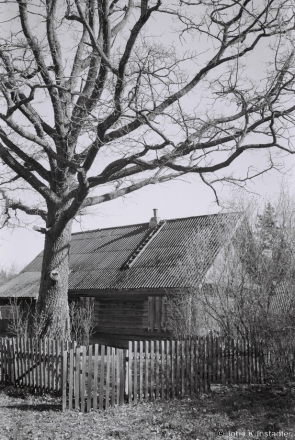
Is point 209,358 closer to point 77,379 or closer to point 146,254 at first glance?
point 77,379

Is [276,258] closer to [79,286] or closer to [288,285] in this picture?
[288,285]

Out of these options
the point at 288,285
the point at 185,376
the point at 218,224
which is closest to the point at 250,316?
the point at 288,285

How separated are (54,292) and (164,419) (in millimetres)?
6258

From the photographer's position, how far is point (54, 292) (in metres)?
14.3

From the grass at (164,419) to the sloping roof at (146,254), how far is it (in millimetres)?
7668

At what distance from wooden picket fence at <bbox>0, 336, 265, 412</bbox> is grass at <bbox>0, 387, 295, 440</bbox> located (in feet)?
1.29

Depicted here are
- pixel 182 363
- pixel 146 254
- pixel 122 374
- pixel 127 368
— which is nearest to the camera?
pixel 122 374

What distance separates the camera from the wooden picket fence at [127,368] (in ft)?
33.3

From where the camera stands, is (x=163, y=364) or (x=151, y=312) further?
(x=151, y=312)

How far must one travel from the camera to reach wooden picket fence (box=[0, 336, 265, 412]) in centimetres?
1014

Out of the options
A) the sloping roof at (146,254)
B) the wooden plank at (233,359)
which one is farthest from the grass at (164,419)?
the sloping roof at (146,254)

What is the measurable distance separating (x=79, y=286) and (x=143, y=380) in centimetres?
1370

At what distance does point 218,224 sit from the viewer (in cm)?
2070

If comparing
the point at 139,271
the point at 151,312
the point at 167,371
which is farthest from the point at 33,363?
the point at 139,271
